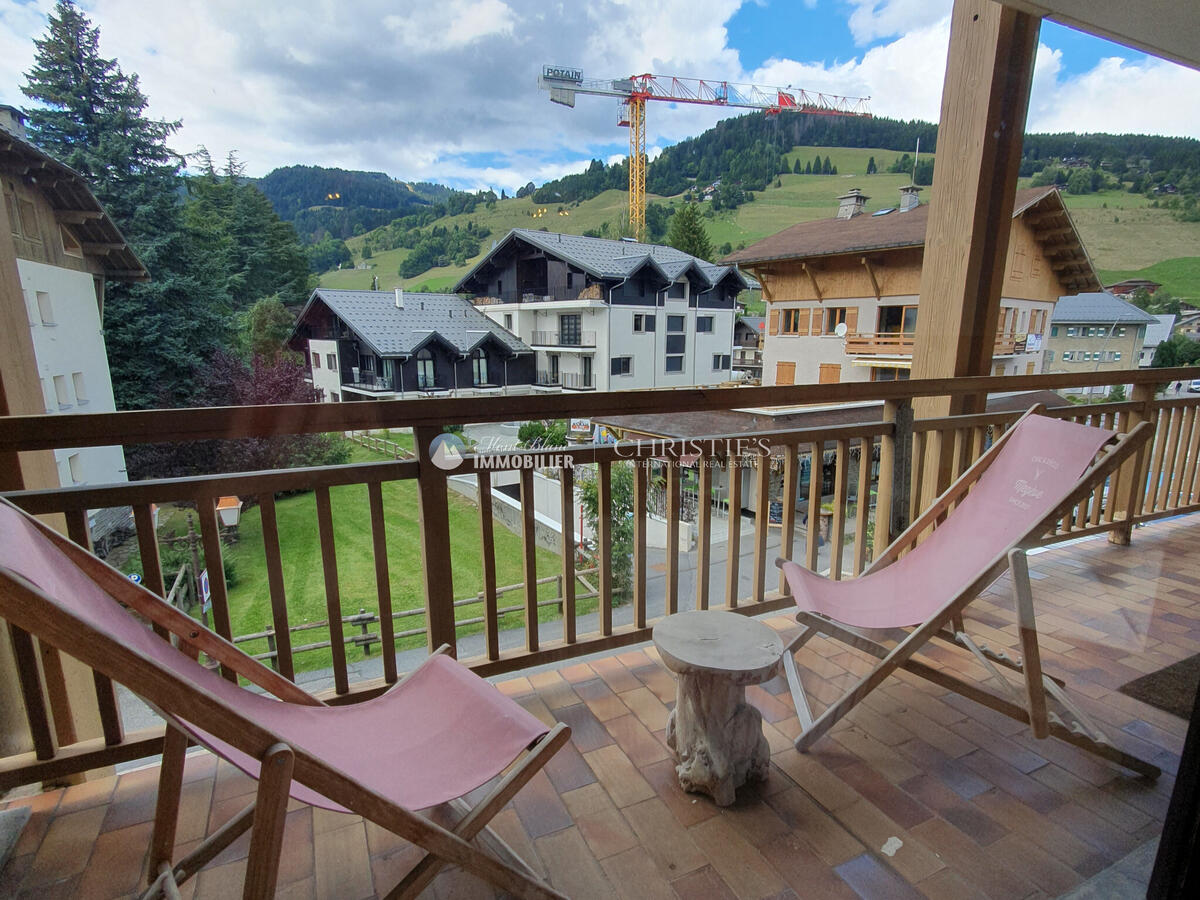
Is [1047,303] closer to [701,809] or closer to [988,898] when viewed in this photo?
[988,898]

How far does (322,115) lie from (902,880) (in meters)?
2.68

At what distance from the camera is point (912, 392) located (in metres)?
2.36

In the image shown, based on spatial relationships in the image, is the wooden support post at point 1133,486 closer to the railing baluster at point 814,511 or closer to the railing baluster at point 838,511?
the railing baluster at point 838,511

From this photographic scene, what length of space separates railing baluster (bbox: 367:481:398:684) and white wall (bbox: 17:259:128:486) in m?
0.62

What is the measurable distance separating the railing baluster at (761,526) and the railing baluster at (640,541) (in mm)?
497

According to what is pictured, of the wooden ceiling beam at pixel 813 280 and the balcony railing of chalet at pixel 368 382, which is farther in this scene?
the wooden ceiling beam at pixel 813 280

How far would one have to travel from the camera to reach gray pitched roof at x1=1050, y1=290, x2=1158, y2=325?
1.50 m

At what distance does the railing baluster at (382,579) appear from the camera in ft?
5.65

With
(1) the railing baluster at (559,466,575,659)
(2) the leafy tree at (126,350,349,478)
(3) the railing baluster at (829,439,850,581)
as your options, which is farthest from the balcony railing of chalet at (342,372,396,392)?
(3) the railing baluster at (829,439,850,581)

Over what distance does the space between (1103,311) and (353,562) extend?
94.6 inches

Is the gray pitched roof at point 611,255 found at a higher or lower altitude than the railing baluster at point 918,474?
higher

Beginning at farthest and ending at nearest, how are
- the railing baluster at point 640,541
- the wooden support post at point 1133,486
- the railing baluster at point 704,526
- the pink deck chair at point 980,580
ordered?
1. the wooden support post at point 1133,486
2. the railing baluster at point 704,526
3. the railing baluster at point 640,541
4. the pink deck chair at point 980,580

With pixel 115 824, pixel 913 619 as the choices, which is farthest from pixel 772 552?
pixel 115 824

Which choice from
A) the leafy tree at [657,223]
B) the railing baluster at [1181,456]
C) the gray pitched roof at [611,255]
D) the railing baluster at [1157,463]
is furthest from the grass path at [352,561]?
the railing baluster at [1181,456]
